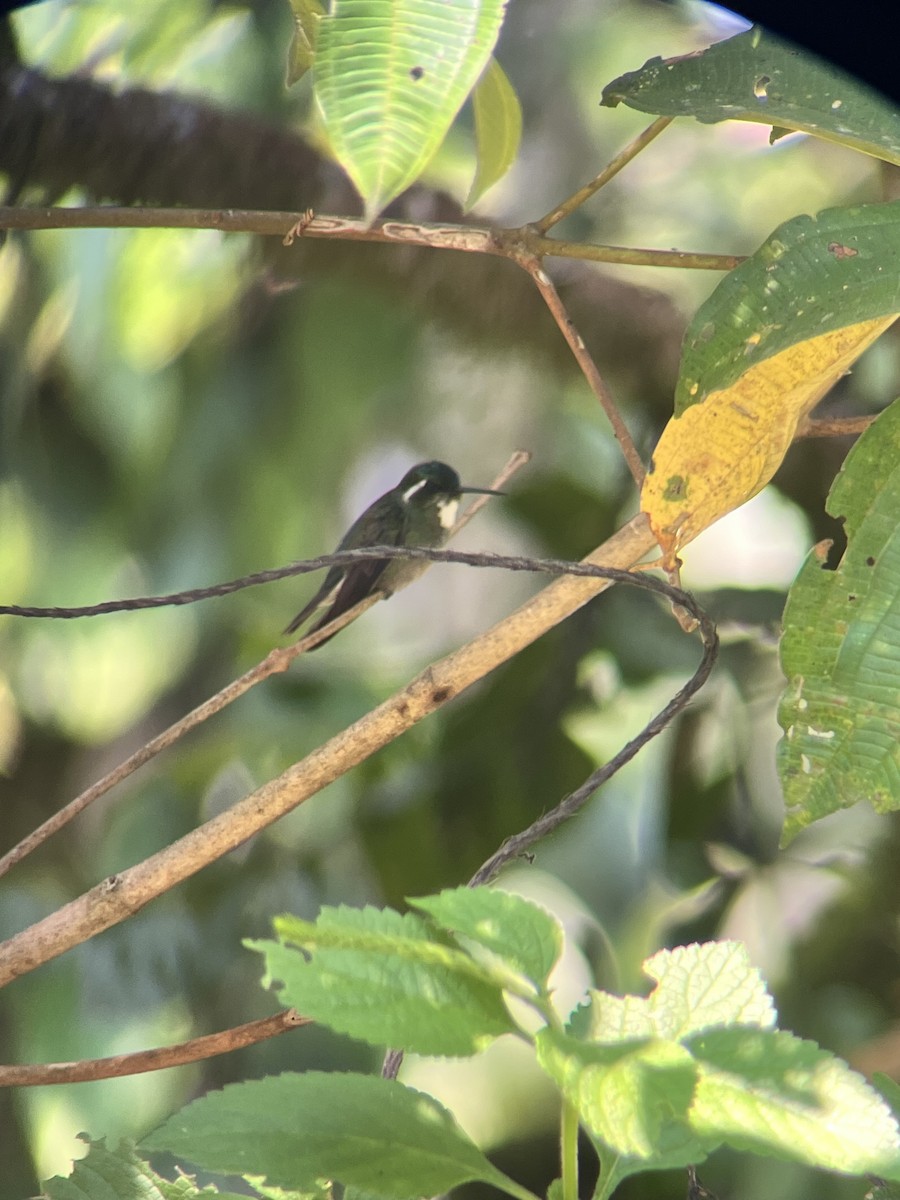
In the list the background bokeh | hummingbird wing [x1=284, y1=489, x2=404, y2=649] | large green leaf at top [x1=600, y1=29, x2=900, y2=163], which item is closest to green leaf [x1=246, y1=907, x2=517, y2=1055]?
large green leaf at top [x1=600, y1=29, x2=900, y2=163]

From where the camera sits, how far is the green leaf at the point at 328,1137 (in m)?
0.29

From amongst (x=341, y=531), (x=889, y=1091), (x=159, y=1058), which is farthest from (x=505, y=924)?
(x=341, y=531)

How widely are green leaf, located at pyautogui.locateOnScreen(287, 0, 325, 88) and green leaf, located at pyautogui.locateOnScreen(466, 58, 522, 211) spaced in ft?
0.35

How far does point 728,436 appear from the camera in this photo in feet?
1.52

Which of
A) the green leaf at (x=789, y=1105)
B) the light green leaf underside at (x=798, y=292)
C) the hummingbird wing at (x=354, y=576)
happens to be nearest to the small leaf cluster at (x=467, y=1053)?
the green leaf at (x=789, y=1105)

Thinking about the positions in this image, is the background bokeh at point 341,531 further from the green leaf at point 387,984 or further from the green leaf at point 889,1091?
the green leaf at point 387,984

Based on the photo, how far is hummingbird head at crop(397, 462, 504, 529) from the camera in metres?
0.84

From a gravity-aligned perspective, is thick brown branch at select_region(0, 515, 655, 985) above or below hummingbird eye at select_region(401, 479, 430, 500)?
above

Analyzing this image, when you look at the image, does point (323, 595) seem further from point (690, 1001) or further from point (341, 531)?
point (690, 1001)

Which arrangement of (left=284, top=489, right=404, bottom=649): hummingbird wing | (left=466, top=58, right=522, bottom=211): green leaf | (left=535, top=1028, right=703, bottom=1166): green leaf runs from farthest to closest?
(left=284, top=489, right=404, bottom=649): hummingbird wing
(left=466, top=58, right=522, bottom=211): green leaf
(left=535, top=1028, right=703, bottom=1166): green leaf

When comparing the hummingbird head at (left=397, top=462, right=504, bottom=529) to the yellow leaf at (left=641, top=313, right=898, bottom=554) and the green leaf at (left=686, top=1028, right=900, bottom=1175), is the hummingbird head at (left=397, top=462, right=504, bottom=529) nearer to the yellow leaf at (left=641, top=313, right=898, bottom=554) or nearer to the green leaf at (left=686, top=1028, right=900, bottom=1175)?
the yellow leaf at (left=641, top=313, right=898, bottom=554)

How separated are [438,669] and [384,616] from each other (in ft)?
1.38

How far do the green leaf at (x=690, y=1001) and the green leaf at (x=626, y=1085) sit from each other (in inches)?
2.3

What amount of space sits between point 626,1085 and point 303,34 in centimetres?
57
